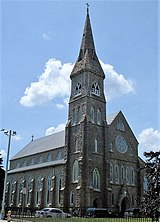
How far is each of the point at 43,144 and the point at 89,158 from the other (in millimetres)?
24160

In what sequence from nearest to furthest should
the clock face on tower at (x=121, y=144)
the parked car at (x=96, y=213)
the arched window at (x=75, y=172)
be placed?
the parked car at (x=96, y=213)
the arched window at (x=75, y=172)
the clock face on tower at (x=121, y=144)

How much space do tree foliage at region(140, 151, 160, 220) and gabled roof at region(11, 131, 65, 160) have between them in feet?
139

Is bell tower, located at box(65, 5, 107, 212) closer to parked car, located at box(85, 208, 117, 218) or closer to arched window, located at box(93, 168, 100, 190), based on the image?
arched window, located at box(93, 168, 100, 190)

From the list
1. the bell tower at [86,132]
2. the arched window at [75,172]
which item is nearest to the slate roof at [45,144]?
the bell tower at [86,132]

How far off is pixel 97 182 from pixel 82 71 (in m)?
18.8

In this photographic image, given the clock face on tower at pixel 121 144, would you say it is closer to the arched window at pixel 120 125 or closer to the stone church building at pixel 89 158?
the stone church building at pixel 89 158

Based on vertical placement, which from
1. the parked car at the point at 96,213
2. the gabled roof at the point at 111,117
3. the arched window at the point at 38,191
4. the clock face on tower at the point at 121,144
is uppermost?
the gabled roof at the point at 111,117

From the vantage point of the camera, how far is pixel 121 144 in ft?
173

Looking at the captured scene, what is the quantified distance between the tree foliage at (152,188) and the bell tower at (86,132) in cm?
2893

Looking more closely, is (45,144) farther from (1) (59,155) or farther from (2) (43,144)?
(1) (59,155)

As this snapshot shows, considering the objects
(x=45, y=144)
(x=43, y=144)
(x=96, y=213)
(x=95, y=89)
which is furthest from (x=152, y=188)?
(x=43, y=144)

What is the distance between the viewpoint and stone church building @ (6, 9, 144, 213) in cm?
4567

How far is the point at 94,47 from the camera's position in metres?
55.4

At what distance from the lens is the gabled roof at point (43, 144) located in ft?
200
